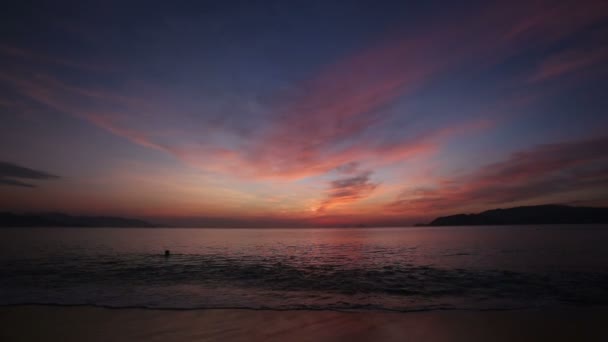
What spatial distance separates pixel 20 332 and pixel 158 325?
4.15m

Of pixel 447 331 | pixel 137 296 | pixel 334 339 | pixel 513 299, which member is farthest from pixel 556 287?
pixel 137 296

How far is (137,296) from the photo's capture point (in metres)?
14.0

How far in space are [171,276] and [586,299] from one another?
2494 cm

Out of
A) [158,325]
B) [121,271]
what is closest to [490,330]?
[158,325]

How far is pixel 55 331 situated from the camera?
880 centimetres

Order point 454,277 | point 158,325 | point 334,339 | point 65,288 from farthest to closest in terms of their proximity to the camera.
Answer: point 454,277 < point 65,288 < point 158,325 < point 334,339

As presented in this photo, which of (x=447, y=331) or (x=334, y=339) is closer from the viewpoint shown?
(x=334, y=339)

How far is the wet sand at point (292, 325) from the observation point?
8.26 meters

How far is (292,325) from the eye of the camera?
9.32 meters

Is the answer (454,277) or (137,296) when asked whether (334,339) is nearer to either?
(137,296)

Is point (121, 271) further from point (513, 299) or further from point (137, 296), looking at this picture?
point (513, 299)

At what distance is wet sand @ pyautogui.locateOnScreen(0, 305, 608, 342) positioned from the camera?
27.1 ft

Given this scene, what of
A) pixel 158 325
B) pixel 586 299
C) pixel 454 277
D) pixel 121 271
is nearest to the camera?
pixel 158 325

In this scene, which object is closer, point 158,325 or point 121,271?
point 158,325
